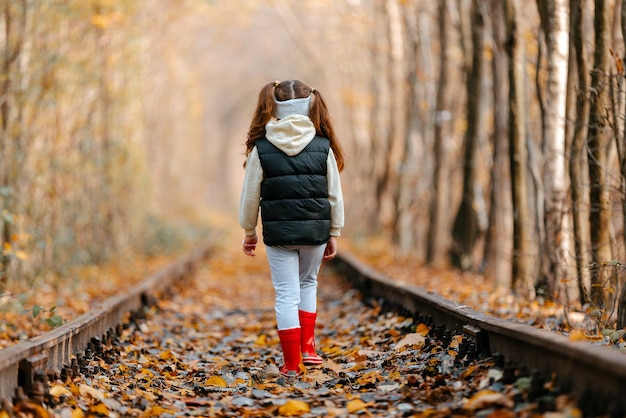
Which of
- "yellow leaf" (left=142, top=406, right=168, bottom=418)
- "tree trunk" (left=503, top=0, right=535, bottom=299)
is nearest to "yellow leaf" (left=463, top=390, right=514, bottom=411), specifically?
"yellow leaf" (left=142, top=406, right=168, bottom=418)

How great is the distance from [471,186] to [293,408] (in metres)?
10.1

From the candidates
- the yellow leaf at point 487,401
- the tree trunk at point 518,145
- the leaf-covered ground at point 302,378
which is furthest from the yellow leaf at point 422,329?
the tree trunk at point 518,145

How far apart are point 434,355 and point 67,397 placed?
2.32 metres

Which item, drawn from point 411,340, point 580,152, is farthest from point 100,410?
point 580,152

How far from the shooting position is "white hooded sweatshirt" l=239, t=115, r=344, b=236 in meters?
6.03

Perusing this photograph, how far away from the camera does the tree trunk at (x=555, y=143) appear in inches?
350

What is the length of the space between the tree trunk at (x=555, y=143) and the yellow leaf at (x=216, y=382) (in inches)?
156

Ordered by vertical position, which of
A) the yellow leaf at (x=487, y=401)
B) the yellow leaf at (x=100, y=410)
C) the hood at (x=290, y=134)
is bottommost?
the yellow leaf at (x=100, y=410)

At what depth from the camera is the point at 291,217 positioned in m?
6.05

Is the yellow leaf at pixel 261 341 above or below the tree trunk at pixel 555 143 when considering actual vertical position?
below

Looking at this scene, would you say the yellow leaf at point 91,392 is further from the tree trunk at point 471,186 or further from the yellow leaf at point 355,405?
the tree trunk at point 471,186

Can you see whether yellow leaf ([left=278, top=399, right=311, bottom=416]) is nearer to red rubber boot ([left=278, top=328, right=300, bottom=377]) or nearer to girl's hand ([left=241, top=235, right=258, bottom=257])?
red rubber boot ([left=278, top=328, right=300, bottom=377])

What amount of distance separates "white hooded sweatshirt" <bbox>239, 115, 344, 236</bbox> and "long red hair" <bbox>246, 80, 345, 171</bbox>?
0.19ft

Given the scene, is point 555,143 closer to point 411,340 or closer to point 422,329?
point 422,329
